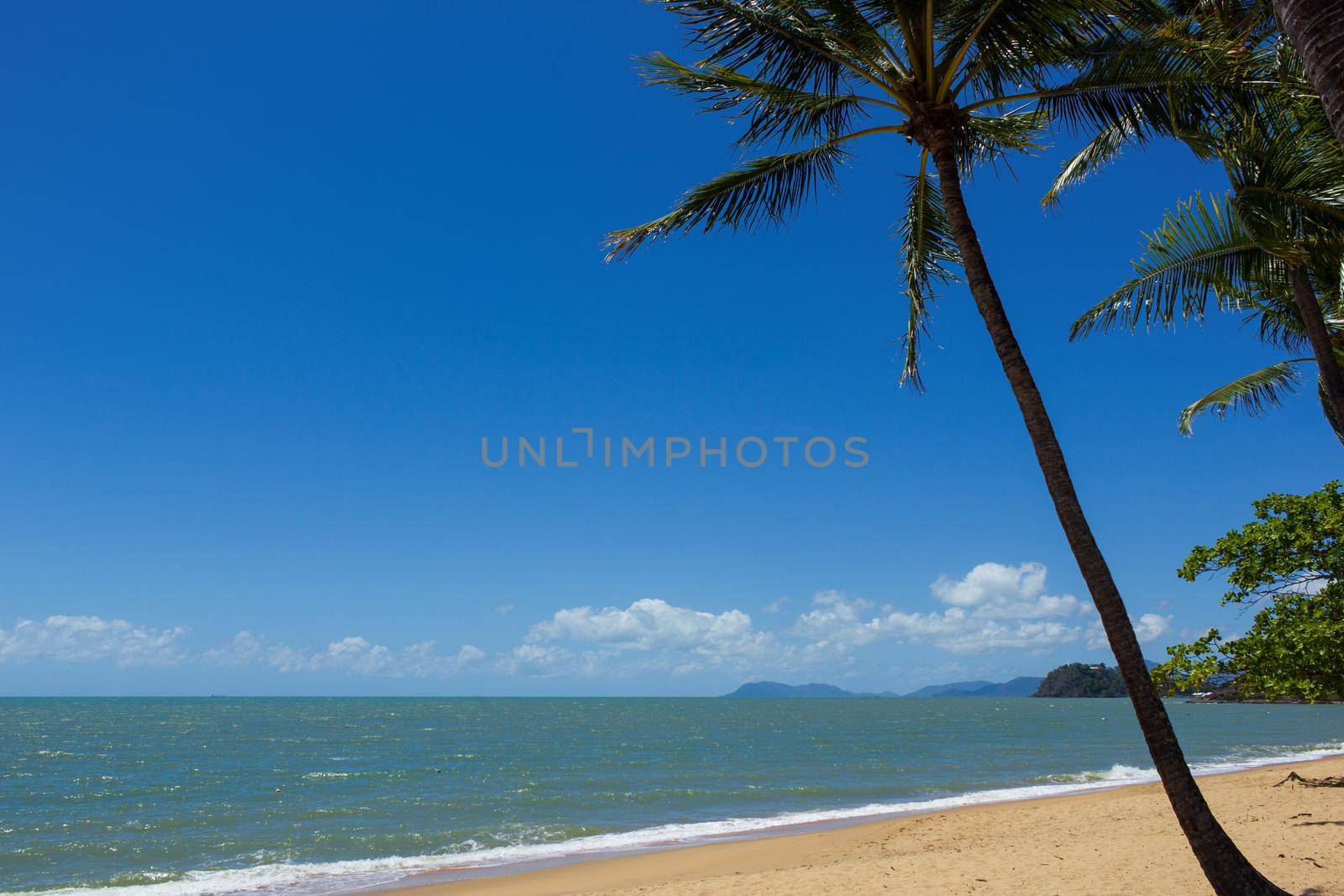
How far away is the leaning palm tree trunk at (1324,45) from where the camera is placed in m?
2.87

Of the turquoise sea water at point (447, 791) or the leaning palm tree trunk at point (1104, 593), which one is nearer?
the leaning palm tree trunk at point (1104, 593)

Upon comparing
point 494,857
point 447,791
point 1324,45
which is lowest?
point 447,791

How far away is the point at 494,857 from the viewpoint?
43.8 feet

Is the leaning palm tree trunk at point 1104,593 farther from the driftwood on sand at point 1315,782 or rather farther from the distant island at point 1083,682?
the distant island at point 1083,682

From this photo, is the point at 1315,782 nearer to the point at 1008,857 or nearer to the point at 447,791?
the point at 1008,857

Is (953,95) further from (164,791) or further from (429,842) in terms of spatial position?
(164,791)

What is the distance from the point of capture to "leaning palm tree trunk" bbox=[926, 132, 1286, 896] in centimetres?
499

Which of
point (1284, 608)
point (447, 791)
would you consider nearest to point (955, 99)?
point (1284, 608)

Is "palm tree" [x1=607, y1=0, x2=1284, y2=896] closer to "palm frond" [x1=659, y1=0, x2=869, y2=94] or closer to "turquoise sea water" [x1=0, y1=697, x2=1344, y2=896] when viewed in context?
"palm frond" [x1=659, y1=0, x2=869, y2=94]

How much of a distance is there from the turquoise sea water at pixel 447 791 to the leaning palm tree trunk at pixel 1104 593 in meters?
10.3

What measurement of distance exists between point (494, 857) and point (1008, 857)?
7713 mm

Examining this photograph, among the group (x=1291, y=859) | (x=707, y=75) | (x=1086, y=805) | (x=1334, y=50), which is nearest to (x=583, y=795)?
(x=1086, y=805)

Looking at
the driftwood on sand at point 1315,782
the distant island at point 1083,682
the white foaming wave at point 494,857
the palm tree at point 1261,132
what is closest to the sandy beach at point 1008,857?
the driftwood on sand at point 1315,782

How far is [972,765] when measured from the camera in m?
27.6
